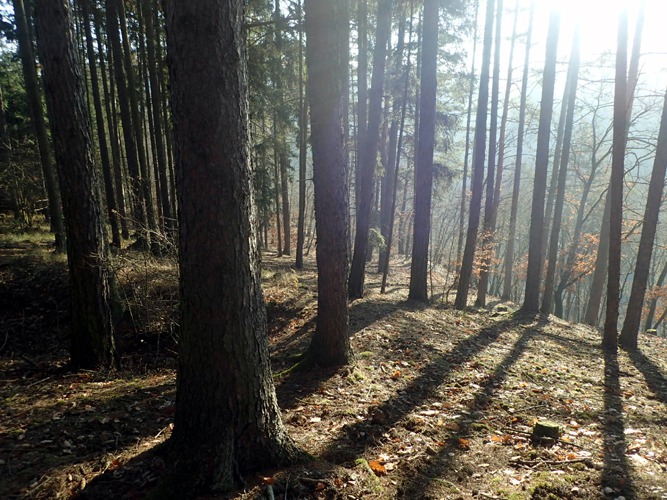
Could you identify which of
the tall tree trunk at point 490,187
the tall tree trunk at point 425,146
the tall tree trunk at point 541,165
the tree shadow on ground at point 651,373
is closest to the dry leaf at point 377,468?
the tree shadow on ground at point 651,373

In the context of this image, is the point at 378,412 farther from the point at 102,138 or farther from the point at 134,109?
the point at 102,138

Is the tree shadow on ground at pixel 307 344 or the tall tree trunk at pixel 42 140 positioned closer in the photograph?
the tree shadow on ground at pixel 307 344

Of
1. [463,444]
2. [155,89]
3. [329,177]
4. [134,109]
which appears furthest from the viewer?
[155,89]

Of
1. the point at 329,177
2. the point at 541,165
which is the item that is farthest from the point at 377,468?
the point at 541,165

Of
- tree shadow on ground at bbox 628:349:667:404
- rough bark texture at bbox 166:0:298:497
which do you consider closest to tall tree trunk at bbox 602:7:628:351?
tree shadow on ground at bbox 628:349:667:404

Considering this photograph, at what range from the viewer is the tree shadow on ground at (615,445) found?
352 centimetres

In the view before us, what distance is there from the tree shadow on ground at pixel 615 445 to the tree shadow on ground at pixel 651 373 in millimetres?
550

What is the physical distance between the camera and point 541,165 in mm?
12281

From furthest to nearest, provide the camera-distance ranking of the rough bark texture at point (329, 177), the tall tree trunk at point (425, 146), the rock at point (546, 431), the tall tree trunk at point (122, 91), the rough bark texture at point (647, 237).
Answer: the tall tree trunk at point (122, 91)
the tall tree trunk at point (425, 146)
the rough bark texture at point (647, 237)
the rough bark texture at point (329, 177)
the rock at point (546, 431)

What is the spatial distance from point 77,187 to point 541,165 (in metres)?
12.7

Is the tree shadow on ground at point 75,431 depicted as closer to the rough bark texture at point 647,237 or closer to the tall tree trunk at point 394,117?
the tall tree trunk at point 394,117

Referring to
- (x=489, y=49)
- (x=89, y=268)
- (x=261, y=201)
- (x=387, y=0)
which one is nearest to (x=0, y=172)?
(x=261, y=201)

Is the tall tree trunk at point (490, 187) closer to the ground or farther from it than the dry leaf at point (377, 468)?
farther from it

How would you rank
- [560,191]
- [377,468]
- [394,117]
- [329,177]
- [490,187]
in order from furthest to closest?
[394,117] → [490,187] → [560,191] → [329,177] → [377,468]
